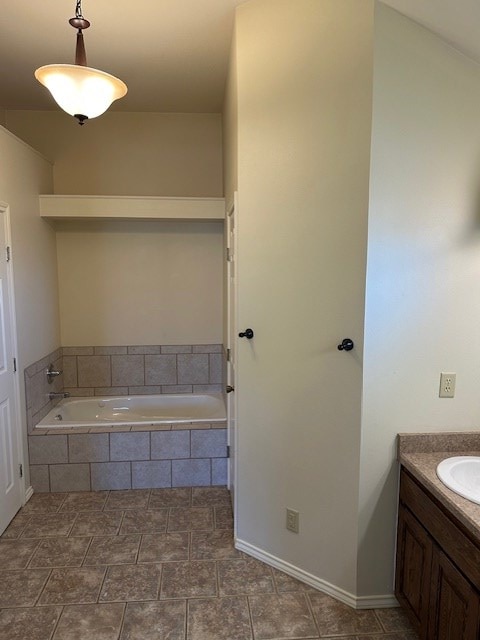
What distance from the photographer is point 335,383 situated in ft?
6.34

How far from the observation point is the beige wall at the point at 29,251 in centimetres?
281

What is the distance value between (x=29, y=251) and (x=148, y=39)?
5.41 ft

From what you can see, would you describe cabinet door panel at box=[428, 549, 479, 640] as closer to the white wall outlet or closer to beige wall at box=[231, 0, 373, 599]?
beige wall at box=[231, 0, 373, 599]

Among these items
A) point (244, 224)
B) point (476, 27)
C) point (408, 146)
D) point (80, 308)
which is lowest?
point (80, 308)

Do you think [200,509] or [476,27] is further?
[200,509]

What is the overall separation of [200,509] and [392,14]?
291cm

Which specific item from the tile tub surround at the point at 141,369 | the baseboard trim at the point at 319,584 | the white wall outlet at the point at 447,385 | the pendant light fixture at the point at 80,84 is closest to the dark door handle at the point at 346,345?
the white wall outlet at the point at 447,385

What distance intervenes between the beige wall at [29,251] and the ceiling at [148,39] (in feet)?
1.71

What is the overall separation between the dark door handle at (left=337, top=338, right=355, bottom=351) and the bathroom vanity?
47cm

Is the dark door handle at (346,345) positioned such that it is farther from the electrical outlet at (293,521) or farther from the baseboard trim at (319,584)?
the baseboard trim at (319,584)

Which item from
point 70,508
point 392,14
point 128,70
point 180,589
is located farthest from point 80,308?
point 392,14

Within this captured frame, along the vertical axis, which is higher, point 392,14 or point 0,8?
point 0,8

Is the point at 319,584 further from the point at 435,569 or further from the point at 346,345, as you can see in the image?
the point at 346,345

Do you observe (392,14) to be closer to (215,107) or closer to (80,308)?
(215,107)
